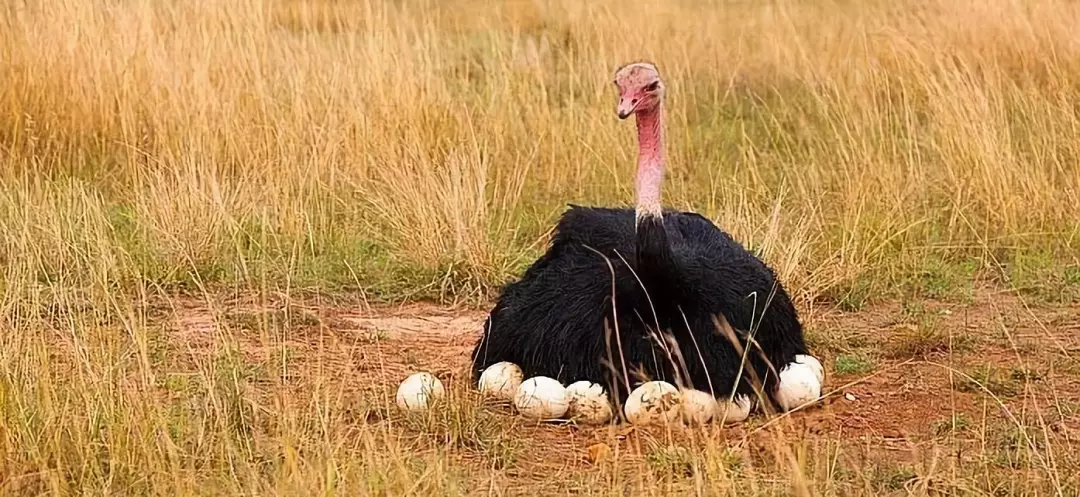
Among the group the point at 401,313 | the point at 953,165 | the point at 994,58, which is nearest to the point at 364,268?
the point at 401,313

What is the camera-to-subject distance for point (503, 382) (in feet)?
15.7

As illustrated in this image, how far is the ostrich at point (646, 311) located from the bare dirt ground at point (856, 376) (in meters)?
0.16

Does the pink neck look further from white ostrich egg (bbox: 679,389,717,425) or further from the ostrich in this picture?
white ostrich egg (bbox: 679,389,717,425)

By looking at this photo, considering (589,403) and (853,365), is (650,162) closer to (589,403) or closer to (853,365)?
(589,403)

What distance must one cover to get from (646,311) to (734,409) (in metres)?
0.35

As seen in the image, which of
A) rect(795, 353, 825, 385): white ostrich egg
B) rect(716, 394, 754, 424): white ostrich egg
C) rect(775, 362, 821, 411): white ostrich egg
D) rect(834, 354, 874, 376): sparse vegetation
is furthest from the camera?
rect(834, 354, 874, 376): sparse vegetation

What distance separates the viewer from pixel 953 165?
24.5 feet

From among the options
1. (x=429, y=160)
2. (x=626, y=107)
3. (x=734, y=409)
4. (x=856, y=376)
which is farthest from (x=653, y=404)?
(x=429, y=160)

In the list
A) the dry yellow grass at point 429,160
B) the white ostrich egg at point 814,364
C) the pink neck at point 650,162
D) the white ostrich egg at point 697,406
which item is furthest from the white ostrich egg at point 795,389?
the dry yellow grass at point 429,160

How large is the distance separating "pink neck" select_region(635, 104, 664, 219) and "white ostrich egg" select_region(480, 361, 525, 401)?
1.91 ft

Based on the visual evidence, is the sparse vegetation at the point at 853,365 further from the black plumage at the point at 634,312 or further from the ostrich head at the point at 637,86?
the ostrich head at the point at 637,86

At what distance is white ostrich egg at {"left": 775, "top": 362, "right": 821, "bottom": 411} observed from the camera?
4734 mm

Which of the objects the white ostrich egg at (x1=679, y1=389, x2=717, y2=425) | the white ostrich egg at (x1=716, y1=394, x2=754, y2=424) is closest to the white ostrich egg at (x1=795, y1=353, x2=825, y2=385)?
the white ostrich egg at (x1=716, y1=394, x2=754, y2=424)

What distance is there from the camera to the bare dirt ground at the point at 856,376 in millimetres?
4289
